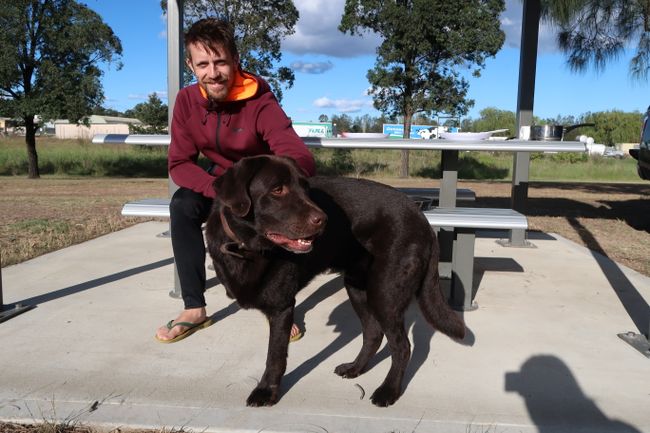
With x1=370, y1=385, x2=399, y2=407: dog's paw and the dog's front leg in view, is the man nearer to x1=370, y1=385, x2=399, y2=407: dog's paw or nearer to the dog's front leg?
the dog's front leg

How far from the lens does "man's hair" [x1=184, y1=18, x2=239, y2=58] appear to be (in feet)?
8.52

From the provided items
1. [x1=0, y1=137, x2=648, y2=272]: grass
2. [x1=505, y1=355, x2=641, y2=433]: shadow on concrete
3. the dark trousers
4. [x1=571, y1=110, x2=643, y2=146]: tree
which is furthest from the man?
[x1=571, y1=110, x2=643, y2=146]: tree

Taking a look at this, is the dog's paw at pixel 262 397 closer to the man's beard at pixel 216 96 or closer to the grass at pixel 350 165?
the man's beard at pixel 216 96

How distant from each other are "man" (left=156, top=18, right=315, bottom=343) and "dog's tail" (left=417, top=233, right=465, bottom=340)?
80cm

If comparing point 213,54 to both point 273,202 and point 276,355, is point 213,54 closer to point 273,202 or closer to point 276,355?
point 273,202

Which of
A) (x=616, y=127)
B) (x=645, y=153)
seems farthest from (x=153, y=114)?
(x=616, y=127)

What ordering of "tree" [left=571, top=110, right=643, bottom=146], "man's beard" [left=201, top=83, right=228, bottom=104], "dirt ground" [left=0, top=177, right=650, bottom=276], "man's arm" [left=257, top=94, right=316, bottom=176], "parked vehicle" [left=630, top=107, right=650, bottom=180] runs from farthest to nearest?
1. "tree" [left=571, top=110, right=643, bottom=146]
2. "parked vehicle" [left=630, top=107, right=650, bottom=180]
3. "dirt ground" [left=0, top=177, right=650, bottom=276]
4. "man's beard" [left=201, top=83, right=228, bottom=104]
5. "man's arm" [left=257, top=94, right=316, bottom=176]

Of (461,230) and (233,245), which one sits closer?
(233,245)

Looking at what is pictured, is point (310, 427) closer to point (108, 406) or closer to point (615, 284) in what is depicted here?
point (108, 406)

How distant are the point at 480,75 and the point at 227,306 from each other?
22.9m

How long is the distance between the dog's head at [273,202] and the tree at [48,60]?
19592mm

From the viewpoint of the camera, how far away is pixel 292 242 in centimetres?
200

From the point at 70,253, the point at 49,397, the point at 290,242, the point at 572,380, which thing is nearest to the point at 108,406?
the point at 49,397

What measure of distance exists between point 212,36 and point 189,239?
117cm
